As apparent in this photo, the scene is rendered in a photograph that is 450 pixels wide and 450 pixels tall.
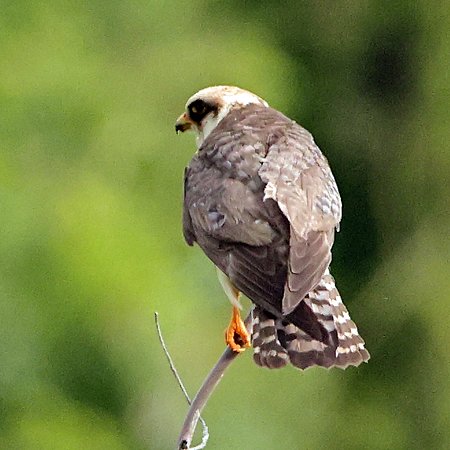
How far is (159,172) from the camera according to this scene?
21.4 ft

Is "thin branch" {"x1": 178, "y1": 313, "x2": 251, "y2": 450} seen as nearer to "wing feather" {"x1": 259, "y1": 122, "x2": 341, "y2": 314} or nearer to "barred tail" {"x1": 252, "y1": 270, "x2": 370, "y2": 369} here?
"barred tail" {"x1": 252, "y1": 270, "x2": 370, "y2": 369}

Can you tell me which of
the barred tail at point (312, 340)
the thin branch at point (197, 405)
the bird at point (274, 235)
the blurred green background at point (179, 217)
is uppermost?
the bird at point (274, 235)

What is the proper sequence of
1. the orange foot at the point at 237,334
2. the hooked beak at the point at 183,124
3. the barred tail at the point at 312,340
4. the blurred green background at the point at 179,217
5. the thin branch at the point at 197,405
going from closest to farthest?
the thin branch at the point at 197,405, the barred tail at the point at 312,340, the orange foot at the point at 237,334, the hooked beak at the point at 183,124, the blurred green background at the point at 179,217

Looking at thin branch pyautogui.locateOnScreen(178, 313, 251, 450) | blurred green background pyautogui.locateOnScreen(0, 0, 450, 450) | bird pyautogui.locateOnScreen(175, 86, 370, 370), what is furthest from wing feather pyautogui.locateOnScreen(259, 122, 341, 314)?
blurred green background pyautogui.locateOnScreen(0, 0, 450, 450)

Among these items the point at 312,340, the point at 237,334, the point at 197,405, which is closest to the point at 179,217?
the point at 237,334

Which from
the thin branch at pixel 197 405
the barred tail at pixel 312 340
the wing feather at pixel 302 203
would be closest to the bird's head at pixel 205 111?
the wing feather at pixel 302 203

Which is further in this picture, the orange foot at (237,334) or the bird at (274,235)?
the orange foot at (237,334)

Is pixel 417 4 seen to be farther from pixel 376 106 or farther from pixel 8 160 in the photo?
pixel 8 160

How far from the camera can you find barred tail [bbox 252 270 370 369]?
339 cm

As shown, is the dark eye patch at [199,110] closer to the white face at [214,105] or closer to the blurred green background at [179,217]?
the white face at [214,105]

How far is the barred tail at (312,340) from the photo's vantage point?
3.39m

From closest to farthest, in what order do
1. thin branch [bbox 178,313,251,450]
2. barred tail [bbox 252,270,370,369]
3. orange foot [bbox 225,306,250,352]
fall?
thin branch [bbox 178,313,251,450], barred tail [bbox 252,270,370,369], orange foot [bbox 225,306,250,352]

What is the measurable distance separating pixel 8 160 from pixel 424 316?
2180 mm

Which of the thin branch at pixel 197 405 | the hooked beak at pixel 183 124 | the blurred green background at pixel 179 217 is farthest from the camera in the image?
the blurred green background at pixel 179 217
